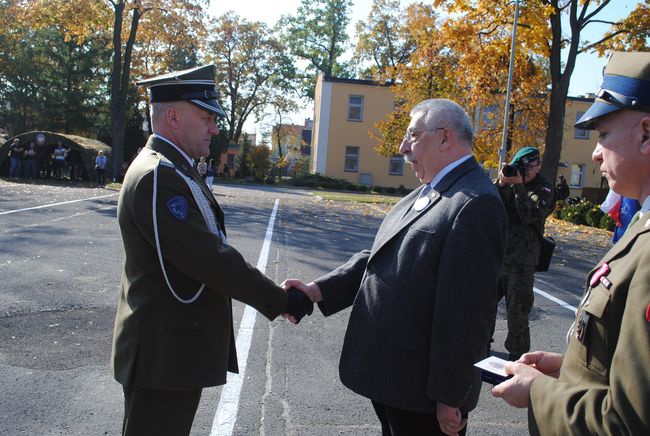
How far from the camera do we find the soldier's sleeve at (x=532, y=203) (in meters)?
5.16

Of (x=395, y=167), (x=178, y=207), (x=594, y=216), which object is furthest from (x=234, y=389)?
(x=395, y=167)

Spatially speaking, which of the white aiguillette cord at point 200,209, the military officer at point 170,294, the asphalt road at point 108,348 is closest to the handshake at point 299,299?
the military officer at point 170,294

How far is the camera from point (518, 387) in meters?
1.63

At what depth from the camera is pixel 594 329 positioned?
1469 mm

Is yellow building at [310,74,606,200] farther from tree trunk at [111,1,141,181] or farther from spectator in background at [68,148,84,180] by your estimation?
spectator in background at [68,148,84,180]

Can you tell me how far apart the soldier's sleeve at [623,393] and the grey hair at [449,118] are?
4.22 feet

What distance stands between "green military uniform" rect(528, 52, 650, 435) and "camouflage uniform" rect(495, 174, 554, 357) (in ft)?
12.2

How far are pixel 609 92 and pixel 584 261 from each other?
37.2 feet

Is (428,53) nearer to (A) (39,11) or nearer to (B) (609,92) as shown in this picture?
(A) (39,11)

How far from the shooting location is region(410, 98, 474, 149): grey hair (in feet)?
8.23

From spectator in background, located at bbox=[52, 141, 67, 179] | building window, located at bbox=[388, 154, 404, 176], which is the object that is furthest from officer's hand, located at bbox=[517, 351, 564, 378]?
building window, located at bbox=[388, 154, 404, 176]

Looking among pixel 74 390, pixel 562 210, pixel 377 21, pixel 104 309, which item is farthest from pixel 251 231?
pixel 377 21

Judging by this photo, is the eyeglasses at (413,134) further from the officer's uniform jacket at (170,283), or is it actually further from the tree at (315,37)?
the tree at (315,37)

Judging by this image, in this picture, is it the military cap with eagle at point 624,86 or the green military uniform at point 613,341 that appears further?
the military cap with eagle at point 624,86
